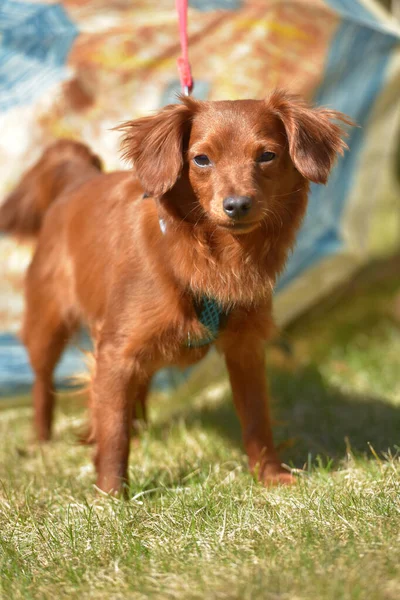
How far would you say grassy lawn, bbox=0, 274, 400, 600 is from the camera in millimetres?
2381

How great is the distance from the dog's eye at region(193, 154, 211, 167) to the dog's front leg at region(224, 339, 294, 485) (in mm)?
888

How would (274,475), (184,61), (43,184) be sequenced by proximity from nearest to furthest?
1. (274,475)
2. (184,61)
3. (43,184)

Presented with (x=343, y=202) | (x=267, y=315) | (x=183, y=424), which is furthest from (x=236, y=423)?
(x=343, y=202)

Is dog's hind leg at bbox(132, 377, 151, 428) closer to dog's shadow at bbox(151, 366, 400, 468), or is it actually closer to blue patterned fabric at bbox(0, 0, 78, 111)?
dog's shadow at bbox(151, 366, 400, 468)

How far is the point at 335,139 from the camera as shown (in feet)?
10.6

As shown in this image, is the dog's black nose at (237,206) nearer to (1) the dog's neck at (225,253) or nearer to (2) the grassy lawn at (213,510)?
(1) the dog's neck at (225,253)

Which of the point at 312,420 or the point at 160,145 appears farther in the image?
the point at 312,420

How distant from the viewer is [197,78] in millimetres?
5070

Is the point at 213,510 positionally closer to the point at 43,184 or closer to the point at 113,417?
the point at 113,417

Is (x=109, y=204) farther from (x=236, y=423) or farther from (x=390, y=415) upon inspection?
(x=390, y=415)

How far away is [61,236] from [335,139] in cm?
165

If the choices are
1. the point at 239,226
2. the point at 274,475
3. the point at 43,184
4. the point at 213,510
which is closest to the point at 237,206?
the point at 239,226

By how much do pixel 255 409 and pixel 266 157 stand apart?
3.86 feet

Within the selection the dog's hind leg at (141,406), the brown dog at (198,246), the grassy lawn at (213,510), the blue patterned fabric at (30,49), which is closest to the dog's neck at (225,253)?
the brown dog at (198,246)
